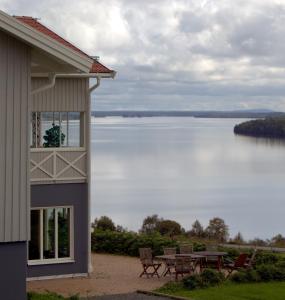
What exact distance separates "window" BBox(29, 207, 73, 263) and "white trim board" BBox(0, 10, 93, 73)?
8.31 metres

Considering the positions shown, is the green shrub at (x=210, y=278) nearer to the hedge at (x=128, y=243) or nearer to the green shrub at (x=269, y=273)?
the green shrub at (x=269, y=273)

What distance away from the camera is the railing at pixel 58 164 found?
66.8ft

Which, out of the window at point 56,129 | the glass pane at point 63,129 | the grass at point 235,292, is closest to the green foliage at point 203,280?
the grass at point 235,292

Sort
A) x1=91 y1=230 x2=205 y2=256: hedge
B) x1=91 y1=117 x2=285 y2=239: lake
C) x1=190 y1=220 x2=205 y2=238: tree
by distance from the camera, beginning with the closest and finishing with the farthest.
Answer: x1=91 y1=230 x2=205 y2=256: hedge → x1=190 y1=220 x2=205 y2=238: tree → x1=91 y1=117 x2=285 y2=239: lake

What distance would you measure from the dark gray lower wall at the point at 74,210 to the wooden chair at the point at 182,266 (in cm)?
269

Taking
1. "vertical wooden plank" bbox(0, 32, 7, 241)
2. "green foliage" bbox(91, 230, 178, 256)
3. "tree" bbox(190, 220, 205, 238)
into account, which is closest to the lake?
"tree" bbox(190, 220, 205, 238)

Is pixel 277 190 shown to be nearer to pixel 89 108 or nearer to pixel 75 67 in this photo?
pixel 89 108

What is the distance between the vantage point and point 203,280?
18.8 metres

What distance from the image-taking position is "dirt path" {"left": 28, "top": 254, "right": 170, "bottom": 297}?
62.5 ft

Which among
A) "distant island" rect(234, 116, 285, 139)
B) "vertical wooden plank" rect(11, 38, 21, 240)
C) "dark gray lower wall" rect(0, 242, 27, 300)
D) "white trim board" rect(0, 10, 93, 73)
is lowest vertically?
"dark gray lower wall" rect(0, 242, 27, 300)

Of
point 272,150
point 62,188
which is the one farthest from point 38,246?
point 272,150

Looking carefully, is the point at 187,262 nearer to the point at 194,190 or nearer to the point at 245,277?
the point at 245,277

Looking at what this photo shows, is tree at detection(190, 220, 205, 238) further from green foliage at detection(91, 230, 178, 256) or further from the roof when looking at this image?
the roof

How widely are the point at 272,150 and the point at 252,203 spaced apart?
84.6 m
